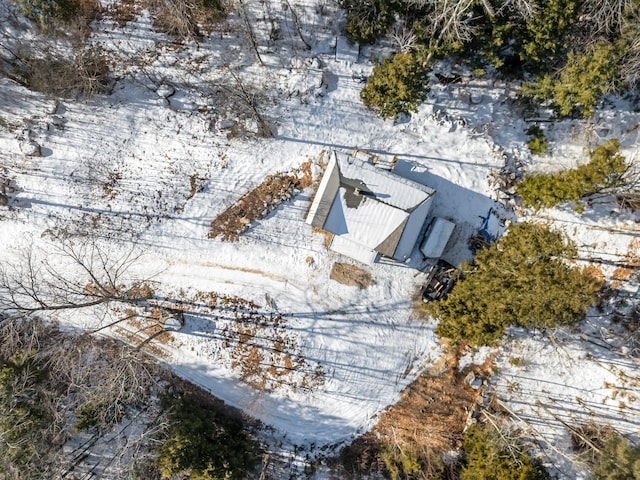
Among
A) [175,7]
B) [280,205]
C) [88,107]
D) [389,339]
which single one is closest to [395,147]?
[280,205]

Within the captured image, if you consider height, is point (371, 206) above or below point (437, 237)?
above

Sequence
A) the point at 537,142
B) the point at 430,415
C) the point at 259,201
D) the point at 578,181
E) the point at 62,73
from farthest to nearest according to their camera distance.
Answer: the point at 430,415, the point at 259,201, the point at 62,73, the point at 537,142, the point at 578,181

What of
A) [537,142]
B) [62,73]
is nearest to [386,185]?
[537,142]

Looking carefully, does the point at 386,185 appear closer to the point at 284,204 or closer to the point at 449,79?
the point at 284,204

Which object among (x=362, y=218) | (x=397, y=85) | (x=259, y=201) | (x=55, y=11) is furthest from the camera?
(x=259, y=201)

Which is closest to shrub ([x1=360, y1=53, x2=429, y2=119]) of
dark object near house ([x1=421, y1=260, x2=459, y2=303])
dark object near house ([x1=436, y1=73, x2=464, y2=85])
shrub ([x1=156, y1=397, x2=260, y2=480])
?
dark object near house ([x1=436, y1=73, x2=464, y2=85])

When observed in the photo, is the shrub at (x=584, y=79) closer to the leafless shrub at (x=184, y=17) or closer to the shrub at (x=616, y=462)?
A: the shrub at (x=616, y=462)

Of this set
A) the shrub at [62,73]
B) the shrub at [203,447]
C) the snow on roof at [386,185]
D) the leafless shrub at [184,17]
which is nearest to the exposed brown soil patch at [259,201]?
the snow on roof at [386,185]
